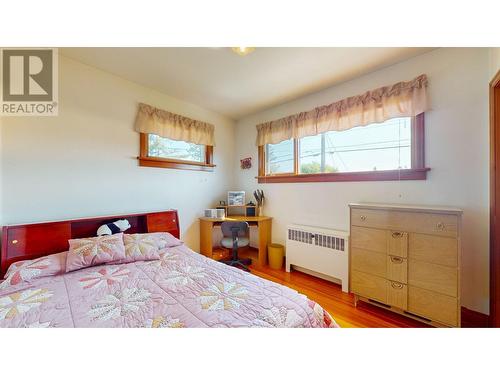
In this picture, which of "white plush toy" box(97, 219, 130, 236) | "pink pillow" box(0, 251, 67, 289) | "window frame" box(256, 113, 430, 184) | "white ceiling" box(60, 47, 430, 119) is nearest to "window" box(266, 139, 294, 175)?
"window frame" box(256, 113, 430, 184)

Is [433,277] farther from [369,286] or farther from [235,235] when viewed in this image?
[235,235]

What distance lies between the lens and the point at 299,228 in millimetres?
2559

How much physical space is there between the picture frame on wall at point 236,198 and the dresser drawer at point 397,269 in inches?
84.9

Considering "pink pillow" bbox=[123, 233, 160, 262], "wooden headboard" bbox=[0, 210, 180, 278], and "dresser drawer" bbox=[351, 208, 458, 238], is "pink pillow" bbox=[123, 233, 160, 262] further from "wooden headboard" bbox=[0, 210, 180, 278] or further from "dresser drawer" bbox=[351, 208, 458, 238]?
"dresser drawer" bbox=[351, 208, 458, 238]

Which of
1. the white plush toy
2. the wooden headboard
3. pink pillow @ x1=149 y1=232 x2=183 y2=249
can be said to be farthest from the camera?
pink pillow @ x1=149 y1=232 x2=183 y2=249

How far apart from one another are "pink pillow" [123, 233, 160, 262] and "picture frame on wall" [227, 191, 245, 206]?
4.84 ft

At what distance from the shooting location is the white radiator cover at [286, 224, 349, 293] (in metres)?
2.15

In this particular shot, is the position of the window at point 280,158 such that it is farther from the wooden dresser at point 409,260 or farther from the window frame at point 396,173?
the wooden dresser at point 409,260

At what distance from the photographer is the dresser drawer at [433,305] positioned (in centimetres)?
141

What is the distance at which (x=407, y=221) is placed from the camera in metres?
1.62

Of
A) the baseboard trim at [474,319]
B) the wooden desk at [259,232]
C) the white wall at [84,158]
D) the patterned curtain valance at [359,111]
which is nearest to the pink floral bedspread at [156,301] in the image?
the white wall at [84,158]
